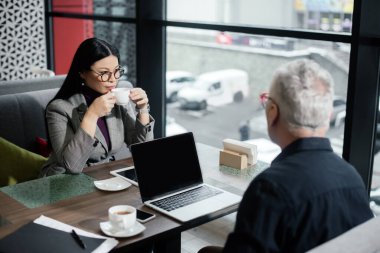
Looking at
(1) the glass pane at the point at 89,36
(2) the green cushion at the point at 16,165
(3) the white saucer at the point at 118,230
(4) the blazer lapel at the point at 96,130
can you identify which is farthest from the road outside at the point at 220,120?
(3) the white saucer at the point at 118,230

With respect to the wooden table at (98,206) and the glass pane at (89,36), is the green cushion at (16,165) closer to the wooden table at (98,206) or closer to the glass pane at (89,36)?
the wooden table at (98,206)

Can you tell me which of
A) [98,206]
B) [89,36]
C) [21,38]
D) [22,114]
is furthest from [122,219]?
[21,38]

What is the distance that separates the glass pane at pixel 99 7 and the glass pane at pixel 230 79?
373 mm

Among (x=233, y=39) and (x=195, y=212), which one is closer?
(x=195, y=212)

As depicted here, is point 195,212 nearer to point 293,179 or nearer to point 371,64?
point 293,179

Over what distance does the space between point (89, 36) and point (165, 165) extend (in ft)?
8.88

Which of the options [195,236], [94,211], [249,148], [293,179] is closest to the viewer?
[293,179]

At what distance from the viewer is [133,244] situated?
158 cm

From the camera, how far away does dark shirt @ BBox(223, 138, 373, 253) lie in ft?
4.14

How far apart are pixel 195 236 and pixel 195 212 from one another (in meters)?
1.51

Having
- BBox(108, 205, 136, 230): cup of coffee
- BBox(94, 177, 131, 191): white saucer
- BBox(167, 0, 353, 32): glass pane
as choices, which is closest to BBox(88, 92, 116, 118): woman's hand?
BBox(94, 177, 131, 191): white saucer

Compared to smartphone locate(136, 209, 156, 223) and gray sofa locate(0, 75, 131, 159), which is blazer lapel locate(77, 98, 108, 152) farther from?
smartphone locate(136, 209, 156, 223)

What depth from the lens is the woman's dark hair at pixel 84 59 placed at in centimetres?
238

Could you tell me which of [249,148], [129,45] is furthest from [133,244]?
[129,45]
